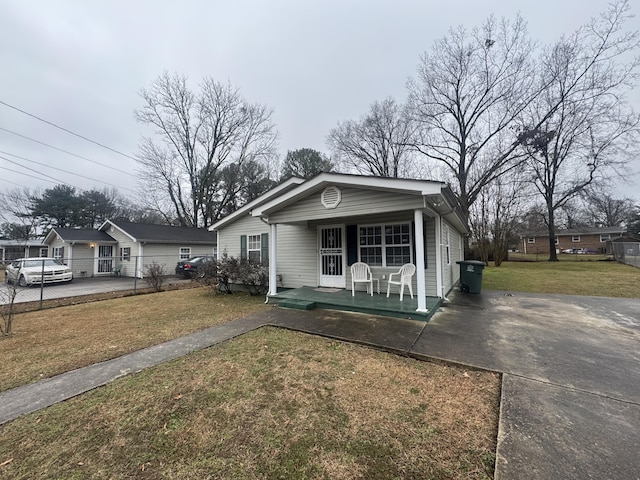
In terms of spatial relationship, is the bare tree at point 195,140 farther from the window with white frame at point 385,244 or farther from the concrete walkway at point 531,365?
the concrete walkway at point 531,365

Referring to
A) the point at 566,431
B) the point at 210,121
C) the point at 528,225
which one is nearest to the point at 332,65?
the point at 210,121

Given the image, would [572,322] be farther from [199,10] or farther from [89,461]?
[199,10]

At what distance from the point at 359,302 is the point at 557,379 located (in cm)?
357

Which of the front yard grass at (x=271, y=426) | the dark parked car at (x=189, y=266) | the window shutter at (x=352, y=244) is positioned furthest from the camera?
the dark parked car at (x=189, y=266)

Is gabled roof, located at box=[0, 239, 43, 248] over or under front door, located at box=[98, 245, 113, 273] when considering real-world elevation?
over

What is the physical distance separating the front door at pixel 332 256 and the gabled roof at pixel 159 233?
1297 cm

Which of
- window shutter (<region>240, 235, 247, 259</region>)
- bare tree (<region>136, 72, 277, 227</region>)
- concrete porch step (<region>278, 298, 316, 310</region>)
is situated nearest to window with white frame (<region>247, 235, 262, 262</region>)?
window shutter (<region>240, 235, 247, 259</region>)

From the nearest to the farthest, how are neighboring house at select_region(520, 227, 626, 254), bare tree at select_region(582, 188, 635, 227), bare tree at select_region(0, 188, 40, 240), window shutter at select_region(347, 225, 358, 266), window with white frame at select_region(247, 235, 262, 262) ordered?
window shutter at select_region(347, 225, 358, 266)
window with white frame at select_region(247, 235, 262, 262)
bare tree at select_region(0, 188, 40, 240)
neighboring house at select_region(520, 227, 626, 254)
bare tree at select_region(582, 188, 635, 227)

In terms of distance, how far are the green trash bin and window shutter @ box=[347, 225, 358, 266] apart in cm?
394

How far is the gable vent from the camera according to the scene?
6.05 m

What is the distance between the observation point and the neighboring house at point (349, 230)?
5.29 m

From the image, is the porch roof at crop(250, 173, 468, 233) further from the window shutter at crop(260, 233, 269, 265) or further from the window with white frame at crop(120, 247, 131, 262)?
the window with white frame at crop(120, 247, 131, 262)

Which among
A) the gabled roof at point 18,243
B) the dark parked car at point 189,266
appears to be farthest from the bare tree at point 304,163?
the gabled roof at point 18,243

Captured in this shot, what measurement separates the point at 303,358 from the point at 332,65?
46.5ft
